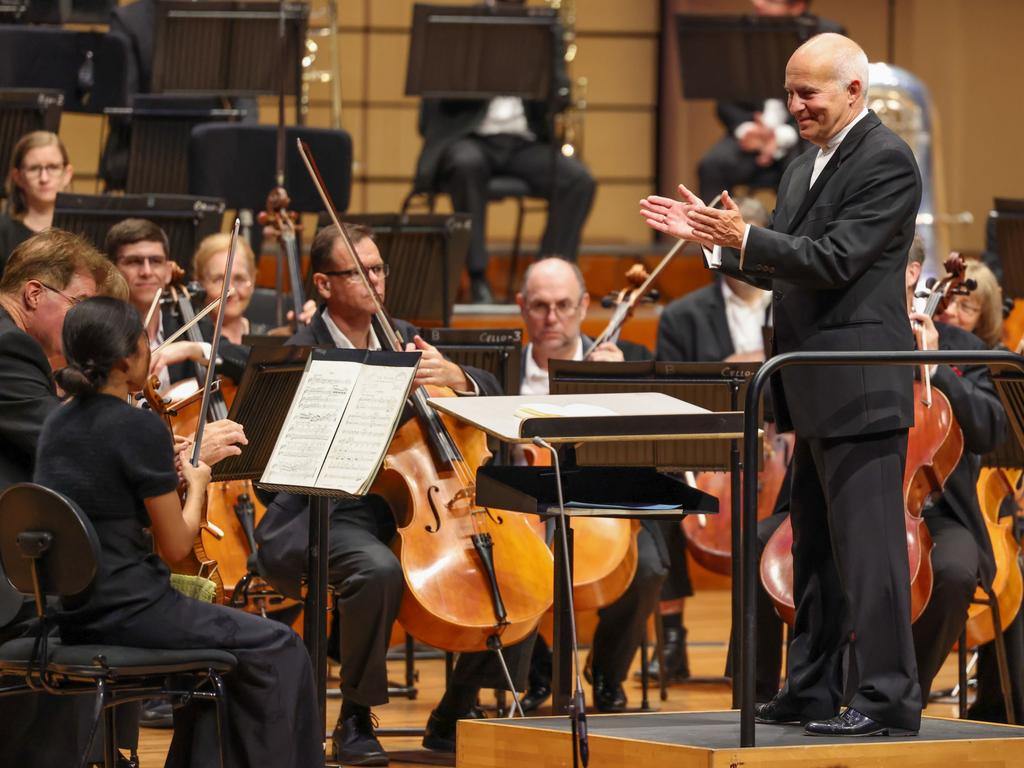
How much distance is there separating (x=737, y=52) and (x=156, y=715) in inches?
134

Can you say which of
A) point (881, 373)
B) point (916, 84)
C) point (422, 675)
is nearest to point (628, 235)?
point (916, 84)

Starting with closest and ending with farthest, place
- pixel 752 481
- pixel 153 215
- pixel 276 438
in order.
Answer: pixel 752 481 < pixel 276 438 < pixel 153 215

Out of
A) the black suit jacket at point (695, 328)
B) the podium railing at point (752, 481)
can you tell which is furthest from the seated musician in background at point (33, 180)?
the podium railing at point (752, 481)

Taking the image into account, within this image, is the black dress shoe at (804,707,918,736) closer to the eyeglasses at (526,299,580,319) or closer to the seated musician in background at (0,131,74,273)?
the eyeglasses at (526,299,580,319)

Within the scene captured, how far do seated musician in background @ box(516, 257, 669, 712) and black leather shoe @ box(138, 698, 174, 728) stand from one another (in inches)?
35.4

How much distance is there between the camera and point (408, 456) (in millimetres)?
3684

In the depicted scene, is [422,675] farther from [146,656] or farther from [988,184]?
[988,184]

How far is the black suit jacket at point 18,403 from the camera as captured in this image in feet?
9.93

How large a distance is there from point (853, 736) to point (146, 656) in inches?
46.1

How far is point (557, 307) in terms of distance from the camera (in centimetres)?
459

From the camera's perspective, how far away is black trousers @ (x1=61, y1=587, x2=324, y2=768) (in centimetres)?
279

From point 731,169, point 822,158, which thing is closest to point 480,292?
point 731,169

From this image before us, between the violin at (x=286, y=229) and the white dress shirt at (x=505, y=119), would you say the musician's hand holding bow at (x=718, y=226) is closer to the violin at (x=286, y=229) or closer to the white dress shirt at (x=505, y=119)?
the violin at (x=286, y=229)

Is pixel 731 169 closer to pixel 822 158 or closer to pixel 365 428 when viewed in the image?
pixel 822 158
